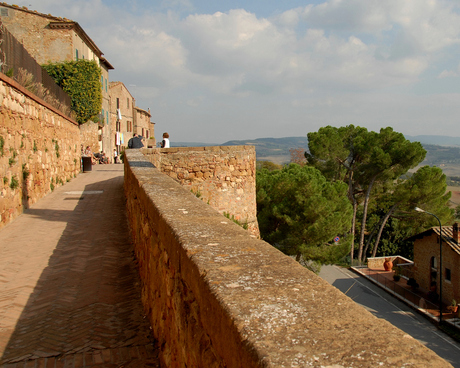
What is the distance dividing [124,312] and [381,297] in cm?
2271

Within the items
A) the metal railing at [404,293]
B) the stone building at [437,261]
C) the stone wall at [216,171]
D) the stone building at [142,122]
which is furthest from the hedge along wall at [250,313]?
the stone building at [142,122]

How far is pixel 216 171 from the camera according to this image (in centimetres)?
1035

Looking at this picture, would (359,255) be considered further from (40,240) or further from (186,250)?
(186,250)

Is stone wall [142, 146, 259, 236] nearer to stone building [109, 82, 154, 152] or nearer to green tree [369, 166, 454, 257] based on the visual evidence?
green tree [369, 166, 454, 257]

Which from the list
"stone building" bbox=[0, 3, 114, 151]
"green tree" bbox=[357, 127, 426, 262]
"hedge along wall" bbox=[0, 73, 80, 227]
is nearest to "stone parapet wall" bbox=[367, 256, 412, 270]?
"green tree" bbox=[357, 127, 426, 262]

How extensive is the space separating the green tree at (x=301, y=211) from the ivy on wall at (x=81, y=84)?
37.1 feet

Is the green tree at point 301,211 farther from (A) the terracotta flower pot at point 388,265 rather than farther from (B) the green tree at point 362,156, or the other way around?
(A) the terracotta flower pot at point 388,265

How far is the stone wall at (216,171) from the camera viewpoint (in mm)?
10070

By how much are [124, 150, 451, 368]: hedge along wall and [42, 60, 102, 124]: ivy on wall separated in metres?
23.2

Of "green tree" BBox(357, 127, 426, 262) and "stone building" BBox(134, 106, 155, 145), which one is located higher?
"stone building" BBox(134, 106, 155, 145)

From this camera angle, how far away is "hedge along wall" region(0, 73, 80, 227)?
680 centimetres

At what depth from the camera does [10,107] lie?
7.14 m

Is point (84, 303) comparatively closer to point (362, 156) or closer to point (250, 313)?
point (250, 313)

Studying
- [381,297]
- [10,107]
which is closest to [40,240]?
[10,107]
